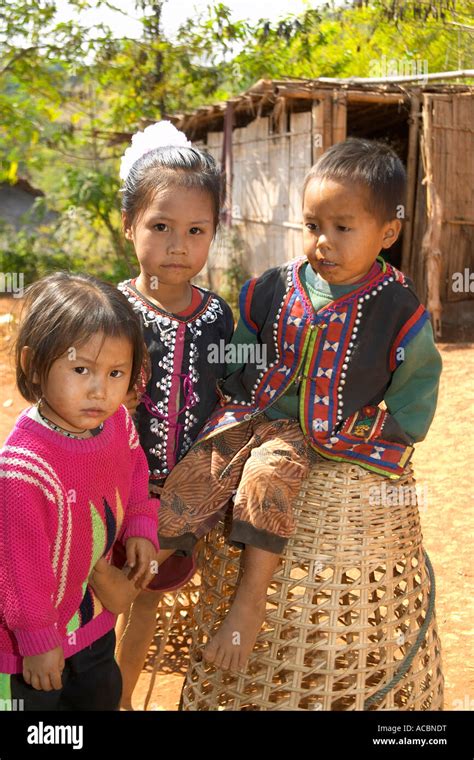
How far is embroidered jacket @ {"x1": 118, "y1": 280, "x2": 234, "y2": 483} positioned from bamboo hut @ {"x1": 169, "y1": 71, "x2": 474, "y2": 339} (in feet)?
21.5

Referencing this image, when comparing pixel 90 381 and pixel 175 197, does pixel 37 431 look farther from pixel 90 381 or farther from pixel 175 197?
pixel 175 197

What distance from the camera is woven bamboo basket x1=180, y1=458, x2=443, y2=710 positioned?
220 centimetres

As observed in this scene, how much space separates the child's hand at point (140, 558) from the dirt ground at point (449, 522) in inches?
22.7

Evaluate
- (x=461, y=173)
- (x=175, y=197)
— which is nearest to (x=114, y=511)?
(x=175, y=197)

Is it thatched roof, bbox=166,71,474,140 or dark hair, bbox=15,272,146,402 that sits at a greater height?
thatched roof, bbox=166,71,474,140

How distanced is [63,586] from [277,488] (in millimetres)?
631

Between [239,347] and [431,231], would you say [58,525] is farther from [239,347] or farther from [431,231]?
[431,231]

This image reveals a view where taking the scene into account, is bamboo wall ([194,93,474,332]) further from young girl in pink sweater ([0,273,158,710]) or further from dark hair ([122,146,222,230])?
young girl in pink sweater ([0,273,158,710])

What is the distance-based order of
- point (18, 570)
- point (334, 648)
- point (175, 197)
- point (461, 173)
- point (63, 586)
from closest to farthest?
A: point (18, 570) → point (63, 586) → point (334, 648) → point (175, 197) → point (461, 173)

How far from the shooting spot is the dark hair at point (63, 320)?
1798mm

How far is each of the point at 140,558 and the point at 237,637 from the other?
1.13 ft

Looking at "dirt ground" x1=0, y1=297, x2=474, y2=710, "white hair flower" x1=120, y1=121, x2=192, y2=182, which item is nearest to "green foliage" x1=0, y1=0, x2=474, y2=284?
"dirt ground" x1=0, y1=297, x2=474, y2=710

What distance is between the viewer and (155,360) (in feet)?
8.04
